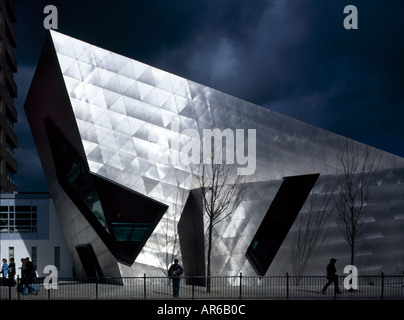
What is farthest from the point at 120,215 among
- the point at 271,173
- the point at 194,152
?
the point at 271,173

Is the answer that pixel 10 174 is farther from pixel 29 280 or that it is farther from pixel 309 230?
pixel 309 230

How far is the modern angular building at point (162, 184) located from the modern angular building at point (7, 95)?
133 feet

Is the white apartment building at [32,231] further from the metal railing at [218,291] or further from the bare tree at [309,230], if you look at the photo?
the bare tree at [309,230]

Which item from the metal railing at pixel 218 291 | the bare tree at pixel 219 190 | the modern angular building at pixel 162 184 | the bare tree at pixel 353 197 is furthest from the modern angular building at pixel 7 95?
the bare tree at pixel 353 197

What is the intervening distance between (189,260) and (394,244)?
12.0 m

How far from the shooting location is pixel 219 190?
73.8 feet

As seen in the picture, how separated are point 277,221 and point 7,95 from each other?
189 feet

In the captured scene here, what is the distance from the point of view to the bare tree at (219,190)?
21.6 m

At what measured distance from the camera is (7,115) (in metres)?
67.8

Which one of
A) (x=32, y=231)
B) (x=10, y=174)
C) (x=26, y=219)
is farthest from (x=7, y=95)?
(x=32, y=231)

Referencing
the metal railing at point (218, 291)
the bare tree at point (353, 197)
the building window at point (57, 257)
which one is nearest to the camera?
the metal railing at point (218, 291)

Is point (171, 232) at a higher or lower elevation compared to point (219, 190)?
lower
